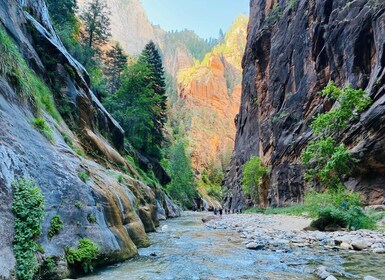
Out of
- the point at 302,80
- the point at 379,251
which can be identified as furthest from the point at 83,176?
the point at 302,80

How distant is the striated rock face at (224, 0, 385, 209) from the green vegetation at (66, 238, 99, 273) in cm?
1936

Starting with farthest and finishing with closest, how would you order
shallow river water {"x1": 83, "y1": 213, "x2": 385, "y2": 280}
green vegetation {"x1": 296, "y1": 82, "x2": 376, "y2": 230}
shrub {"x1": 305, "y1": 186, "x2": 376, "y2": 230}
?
green vegetation {"x1": 296, "y1": 82, "x2": 376, "y2": 230} < shrub {"x1": 305, "y1": 186, "x2": 376, "y2": 230} < shallow river water {"x1": 83, "y1": 213, "x2": 385, "y2": 280}

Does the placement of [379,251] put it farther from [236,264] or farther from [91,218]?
[91,218]

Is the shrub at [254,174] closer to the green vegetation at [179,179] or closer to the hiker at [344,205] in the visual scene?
the green vegetation at [179,179]

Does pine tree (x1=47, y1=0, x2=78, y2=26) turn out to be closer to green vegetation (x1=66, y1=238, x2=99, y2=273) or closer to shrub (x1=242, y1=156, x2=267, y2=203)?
shrub (x1=242, y1=156, x2=267, y2=203)

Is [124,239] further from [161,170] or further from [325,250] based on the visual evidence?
[161,170]

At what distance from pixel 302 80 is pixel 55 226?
34.5 meters

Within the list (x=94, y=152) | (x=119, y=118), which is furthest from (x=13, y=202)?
(x=119, y=118)

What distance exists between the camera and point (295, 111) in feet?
115

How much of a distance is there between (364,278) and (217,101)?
453ft

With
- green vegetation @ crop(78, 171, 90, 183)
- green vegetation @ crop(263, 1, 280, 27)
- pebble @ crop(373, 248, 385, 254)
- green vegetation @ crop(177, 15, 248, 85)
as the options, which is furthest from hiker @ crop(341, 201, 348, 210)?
green vegetation @ crop(177, 15, 248, 85)

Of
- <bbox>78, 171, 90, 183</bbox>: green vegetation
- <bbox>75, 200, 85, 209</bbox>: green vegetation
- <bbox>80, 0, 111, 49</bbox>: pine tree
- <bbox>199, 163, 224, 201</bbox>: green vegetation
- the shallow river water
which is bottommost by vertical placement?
the shallow river water

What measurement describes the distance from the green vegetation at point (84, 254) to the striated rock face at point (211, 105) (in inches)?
3959

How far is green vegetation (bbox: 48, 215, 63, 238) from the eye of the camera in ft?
19.8
